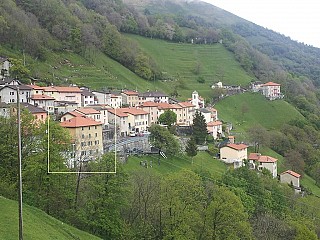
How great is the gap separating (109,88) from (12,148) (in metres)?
61.4

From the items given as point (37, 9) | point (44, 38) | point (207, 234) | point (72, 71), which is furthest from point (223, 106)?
point (207, 234)

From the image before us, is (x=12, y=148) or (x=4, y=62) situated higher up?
(x=4, y=62)

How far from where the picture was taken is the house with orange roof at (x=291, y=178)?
67.4 meters

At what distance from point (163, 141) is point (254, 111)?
5714cm

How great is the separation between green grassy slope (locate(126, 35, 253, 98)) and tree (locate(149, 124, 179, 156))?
56411 mm

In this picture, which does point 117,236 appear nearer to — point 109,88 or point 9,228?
point 9,228

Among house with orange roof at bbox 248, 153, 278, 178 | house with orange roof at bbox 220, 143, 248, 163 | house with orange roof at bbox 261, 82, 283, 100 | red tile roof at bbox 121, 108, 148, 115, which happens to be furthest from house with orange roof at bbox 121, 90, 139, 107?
house with orange roof at bbox 261, 82, 283, 100

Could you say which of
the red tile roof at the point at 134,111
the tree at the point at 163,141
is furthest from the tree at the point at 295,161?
the tree at the point at 163,141

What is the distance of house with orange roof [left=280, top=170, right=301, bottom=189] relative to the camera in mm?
67381

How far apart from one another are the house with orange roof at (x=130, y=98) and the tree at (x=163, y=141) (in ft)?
87.0

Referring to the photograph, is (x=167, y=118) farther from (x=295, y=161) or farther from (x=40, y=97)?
(x=295, y=161)

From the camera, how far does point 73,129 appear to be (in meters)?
45.8

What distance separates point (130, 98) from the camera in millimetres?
82438

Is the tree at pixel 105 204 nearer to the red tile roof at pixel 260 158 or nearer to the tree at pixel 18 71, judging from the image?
the red tile roof at pixel 260 158
